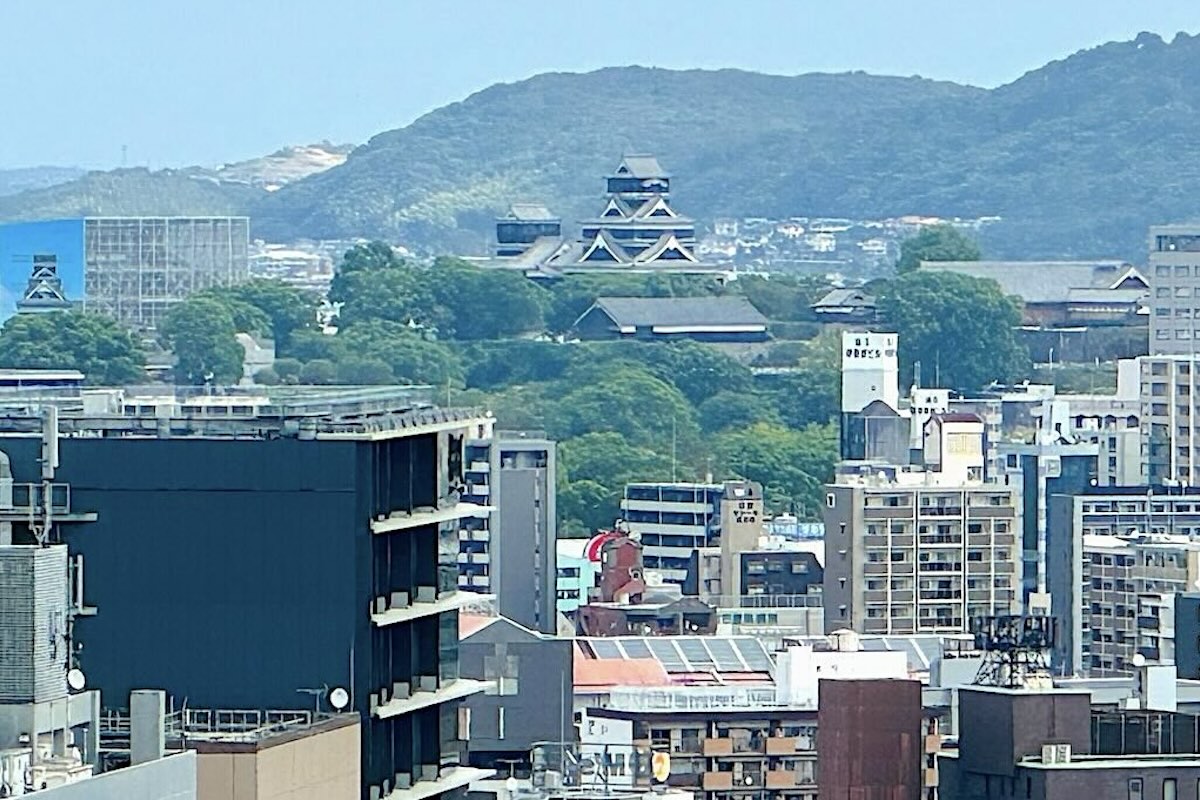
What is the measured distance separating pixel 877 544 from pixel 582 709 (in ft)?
66.6

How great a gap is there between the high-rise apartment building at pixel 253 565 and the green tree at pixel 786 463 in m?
69.0

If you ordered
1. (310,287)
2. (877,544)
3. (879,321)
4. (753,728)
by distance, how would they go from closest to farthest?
(753,728), (877,544), (879,321), (310,287)

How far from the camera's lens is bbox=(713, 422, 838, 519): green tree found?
9256cm

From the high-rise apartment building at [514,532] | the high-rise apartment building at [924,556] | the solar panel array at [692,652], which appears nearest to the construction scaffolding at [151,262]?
the high-rise apartment building at [514,532]

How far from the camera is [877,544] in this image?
64.2 m

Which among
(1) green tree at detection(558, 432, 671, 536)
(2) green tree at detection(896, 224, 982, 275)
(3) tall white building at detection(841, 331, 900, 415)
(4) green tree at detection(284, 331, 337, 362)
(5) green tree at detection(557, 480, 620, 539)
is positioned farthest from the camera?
(2) green tree at detection(896, 224, 982, 275)

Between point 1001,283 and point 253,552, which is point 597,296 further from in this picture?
point 253,552

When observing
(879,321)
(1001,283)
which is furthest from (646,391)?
(1001,283)

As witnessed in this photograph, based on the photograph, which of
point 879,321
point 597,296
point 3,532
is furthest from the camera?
point 597,296

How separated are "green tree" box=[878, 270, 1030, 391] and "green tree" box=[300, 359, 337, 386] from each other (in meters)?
18.0

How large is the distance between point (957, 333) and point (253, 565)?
105 m

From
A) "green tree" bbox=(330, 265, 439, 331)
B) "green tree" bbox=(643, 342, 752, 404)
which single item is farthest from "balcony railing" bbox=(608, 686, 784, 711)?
"green tree" bbox=(330, 265, 439, 331)

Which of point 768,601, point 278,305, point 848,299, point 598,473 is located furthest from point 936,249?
point 768,601

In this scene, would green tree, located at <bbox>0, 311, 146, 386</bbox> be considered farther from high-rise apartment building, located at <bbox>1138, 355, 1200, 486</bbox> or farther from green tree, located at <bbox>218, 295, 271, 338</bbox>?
high-rise apartment building, located at <bbox>1138, 355, 1200, 486</bbox>
